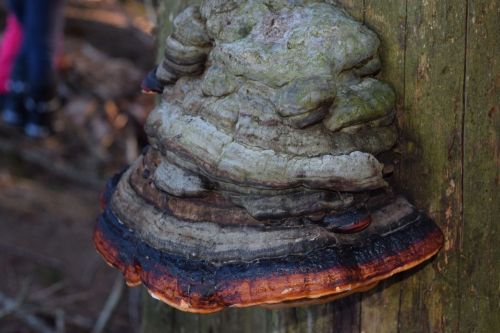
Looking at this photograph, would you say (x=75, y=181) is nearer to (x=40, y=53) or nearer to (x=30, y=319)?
(x=40, y=53)

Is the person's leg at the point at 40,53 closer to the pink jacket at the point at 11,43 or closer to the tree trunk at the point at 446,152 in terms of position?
the pink jacket at the point at 11,43

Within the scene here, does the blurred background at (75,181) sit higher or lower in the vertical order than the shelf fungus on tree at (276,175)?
lower

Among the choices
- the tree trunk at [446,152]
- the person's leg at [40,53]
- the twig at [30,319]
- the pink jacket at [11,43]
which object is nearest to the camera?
the tree trunk at [446,152]

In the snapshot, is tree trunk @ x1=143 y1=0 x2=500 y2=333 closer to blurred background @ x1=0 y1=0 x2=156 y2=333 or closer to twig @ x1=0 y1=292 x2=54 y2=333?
blurred background @ x1=0 y1=0 x2=156 y2=333

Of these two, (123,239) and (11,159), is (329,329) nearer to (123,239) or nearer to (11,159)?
(123,239)

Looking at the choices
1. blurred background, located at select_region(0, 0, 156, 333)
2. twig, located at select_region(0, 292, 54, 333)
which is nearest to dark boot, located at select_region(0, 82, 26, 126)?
blurred background, located at select_region(0, 0, 156, 333)

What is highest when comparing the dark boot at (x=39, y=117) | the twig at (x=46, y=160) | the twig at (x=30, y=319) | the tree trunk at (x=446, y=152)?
the tree trunk at (x=446, y=152)

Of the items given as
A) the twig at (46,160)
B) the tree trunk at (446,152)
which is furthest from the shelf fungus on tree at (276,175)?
the twig at (46,160)
